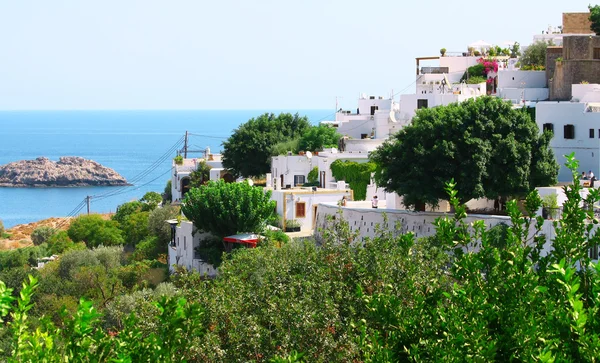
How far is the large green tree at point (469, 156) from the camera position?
30547 millimetres

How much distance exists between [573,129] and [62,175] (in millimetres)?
97506

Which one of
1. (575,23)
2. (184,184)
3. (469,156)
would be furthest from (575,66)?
(184,184)

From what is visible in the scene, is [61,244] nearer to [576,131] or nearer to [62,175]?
[576,131]

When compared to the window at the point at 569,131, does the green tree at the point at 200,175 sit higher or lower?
lower

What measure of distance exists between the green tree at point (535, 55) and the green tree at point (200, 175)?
47.9 ft

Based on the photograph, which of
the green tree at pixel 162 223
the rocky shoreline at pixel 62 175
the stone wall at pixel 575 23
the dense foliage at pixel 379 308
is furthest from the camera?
the rocky shoreline at pixel 62 175

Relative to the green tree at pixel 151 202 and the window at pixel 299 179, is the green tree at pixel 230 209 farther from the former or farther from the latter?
the green tree at pixel 151 202

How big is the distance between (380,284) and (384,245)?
2467 millimetres

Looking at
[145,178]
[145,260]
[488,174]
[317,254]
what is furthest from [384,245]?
[145,178]

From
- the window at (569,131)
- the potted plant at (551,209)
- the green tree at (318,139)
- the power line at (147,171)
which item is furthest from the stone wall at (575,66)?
the power line at (147,171)

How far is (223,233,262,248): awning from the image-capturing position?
1316 inches

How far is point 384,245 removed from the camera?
76.2 feet

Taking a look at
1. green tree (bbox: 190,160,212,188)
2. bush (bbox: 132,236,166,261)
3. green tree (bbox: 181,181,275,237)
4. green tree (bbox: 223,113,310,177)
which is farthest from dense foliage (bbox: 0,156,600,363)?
green tree (bbox: 190,160,212,188)

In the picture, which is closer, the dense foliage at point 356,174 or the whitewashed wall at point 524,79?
the dense foliage at point 356,174
